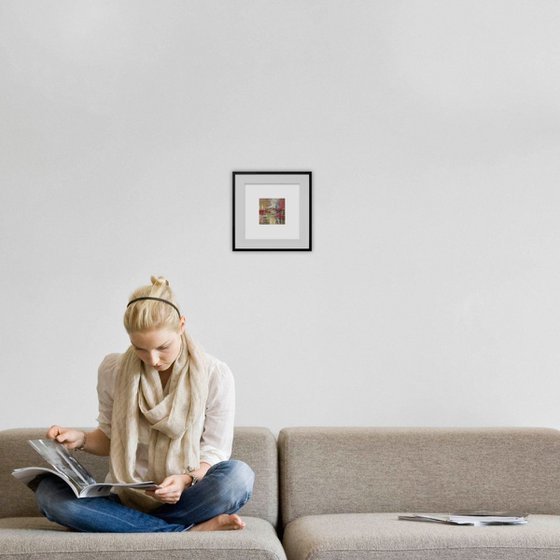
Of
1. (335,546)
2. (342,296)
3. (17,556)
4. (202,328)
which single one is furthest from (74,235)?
(335,546)

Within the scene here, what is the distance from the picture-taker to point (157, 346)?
8.50 ft

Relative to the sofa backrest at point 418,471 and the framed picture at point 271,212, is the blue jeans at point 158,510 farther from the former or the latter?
the framed picture at point 271,212

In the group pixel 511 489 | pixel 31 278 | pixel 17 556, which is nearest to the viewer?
pixel 17 556

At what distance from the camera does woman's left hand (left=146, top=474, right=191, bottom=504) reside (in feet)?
8.04

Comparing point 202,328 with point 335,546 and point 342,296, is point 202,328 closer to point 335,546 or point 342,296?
point 342,296

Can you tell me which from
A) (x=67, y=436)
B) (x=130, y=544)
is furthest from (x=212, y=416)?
(x=130, y=544)

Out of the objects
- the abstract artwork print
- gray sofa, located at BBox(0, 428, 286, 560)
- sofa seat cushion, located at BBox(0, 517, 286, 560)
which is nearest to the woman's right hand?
gray sofa, located at BBox(0, 428, 286, 560)

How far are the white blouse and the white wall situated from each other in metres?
0.63

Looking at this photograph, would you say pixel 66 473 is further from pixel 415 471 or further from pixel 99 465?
pixel 415 471

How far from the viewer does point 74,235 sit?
3441 millimetres

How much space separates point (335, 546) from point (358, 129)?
173 cm

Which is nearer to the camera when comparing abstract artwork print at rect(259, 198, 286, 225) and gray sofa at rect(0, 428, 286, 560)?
gray sofa at rect(0, 428, 286, 560)

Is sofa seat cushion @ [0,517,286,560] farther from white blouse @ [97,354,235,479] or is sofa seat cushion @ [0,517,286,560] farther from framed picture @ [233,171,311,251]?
framed picture @ [233,171,311,251]

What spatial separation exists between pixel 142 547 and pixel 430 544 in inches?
29.9
